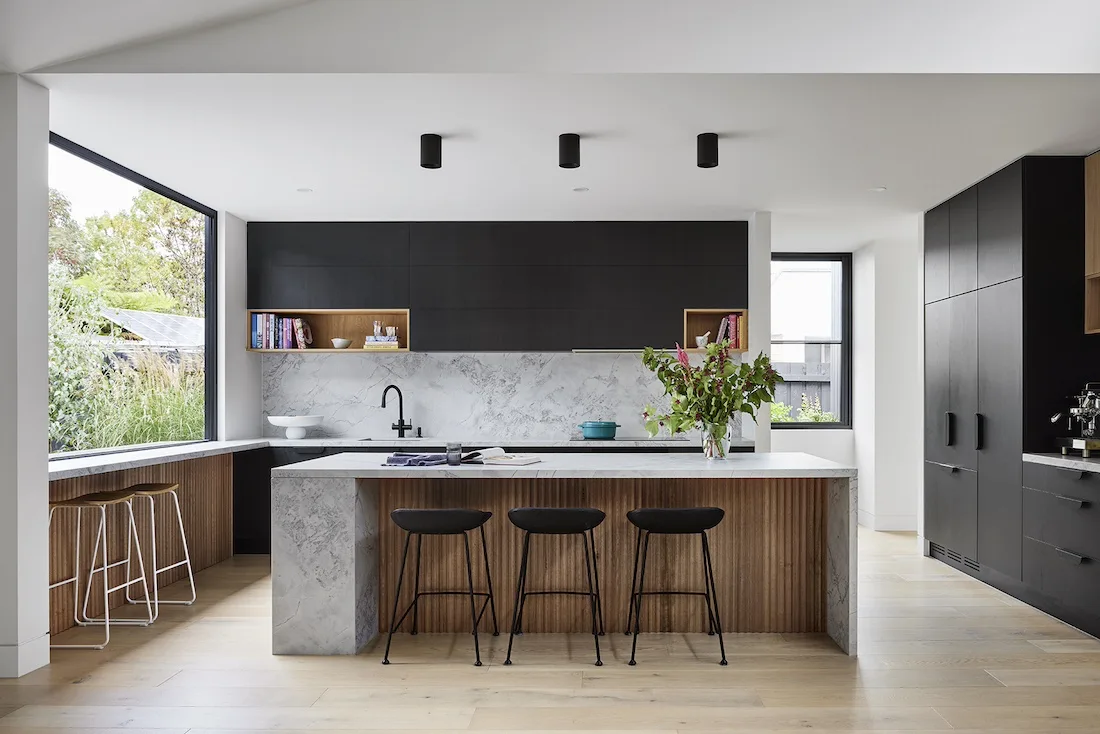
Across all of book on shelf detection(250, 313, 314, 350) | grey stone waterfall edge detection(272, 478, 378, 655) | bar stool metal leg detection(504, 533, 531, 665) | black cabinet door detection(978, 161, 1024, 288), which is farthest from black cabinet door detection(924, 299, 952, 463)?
book on shelf detection(250, 313, 314, 350)

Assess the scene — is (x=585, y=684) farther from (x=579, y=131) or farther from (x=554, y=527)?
(x=579, y=131)

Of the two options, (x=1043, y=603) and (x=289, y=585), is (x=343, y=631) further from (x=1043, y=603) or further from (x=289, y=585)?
(x=1043, y=603)

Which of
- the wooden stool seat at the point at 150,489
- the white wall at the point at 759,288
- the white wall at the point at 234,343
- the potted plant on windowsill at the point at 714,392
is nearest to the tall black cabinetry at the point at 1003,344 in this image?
the white wall at the point at 759,288

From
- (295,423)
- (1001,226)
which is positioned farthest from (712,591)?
(295,423)

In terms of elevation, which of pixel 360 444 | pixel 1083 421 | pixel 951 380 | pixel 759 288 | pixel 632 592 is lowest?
pixel 632 592

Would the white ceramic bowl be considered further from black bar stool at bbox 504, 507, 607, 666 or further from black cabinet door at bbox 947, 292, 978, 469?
black cabinet door at bbox 947, 292, 978, 469

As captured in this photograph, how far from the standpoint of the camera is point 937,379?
5.93 meters

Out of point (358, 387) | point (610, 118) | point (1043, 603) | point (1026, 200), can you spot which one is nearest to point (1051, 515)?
point (1043, 603)

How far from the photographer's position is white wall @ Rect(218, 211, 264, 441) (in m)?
6.32

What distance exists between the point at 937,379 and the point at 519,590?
3564mm

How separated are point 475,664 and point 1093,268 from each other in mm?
3876

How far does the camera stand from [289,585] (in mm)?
3914

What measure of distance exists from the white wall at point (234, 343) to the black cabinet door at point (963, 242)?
514 cm

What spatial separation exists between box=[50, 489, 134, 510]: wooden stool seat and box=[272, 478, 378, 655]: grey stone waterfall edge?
90 cm
